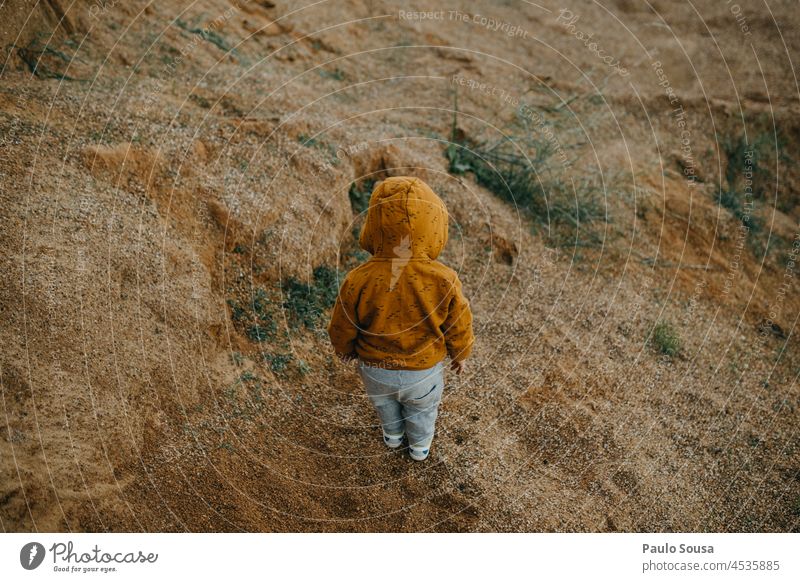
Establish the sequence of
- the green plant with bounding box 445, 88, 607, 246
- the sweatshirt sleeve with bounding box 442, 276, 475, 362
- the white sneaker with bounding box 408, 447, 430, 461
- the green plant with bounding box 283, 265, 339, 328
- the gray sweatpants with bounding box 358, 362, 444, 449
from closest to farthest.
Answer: the sweatshirt sleeve with bounding box 442, 276, 475, 362 → the gray sweatpants with bounding box 358, 362, 444, 449 → the white sneaker with bounding box 408, 447, 430, 461 → the green plant with bounding box 283, 265, 339, 328 → the green plant with bounding box 445, 88, 607, 246

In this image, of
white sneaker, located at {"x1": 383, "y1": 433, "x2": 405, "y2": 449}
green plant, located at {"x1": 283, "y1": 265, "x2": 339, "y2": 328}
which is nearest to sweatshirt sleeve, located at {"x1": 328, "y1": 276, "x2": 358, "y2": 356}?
white sneaker, located at {"x1": 383, "y1": 433, "x2": 405, "y2": 449}

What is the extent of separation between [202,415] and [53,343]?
0.66 m

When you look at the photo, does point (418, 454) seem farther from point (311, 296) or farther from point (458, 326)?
point (311, 296)

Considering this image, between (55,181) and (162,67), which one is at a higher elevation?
(162,67)

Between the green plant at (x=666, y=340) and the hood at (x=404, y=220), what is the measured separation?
199 cm

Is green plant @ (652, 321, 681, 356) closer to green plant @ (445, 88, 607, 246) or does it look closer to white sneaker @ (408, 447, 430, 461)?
green plant @ (445, 88, 607, 246)

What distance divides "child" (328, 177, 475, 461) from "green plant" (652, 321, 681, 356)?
5.68ft

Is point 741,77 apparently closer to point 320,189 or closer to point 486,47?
point 486,47

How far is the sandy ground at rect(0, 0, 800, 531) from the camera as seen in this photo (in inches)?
87.3

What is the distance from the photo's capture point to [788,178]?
4.80 meters

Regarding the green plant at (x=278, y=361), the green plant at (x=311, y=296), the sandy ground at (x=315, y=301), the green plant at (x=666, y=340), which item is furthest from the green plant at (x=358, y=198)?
the green plant at (x=666, y=340)

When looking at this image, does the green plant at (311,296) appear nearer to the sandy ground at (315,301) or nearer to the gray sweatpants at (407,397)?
the sandy ground at (315,301)

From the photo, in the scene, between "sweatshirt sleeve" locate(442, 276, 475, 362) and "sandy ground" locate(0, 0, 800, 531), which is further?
"sandy ground" locate(0, 0, 800, 531)
